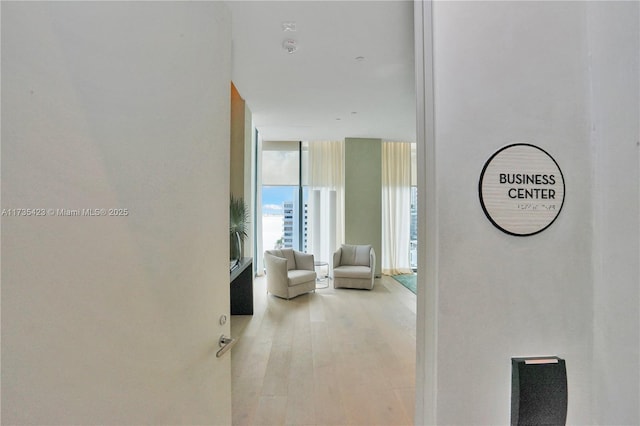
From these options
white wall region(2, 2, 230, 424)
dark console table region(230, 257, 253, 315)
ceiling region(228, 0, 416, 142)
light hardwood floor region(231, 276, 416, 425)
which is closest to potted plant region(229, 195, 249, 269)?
dark console table region(230, 257, 253, 315)

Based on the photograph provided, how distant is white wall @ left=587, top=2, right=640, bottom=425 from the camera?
902 mm

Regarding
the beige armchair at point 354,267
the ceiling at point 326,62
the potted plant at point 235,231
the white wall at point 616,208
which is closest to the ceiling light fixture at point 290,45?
the ceiling at point 326,62

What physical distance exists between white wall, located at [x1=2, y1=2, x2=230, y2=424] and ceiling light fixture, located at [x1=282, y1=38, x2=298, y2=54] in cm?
156

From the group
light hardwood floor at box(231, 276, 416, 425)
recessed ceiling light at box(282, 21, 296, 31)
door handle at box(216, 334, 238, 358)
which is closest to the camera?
door handle at box(216, 334, 238, 358)

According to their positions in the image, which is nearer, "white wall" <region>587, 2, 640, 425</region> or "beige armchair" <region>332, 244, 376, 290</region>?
"white wall" <region>587, 2, 640, 425</region>

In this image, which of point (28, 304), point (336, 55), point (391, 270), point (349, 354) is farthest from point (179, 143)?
point (391, 270)

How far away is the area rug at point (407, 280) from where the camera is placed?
18.5ft

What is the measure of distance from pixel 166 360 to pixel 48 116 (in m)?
0.80

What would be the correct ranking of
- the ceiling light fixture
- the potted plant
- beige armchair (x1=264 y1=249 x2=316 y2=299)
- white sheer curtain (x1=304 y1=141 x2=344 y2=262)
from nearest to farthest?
1. the ceiling light fixture
2. the potted plant
3. beige armchair (x1=264 y1=249 x2=316 y2=299)
4. white sheer curtain (x1=304 y1=141 x2=344 y2=262)

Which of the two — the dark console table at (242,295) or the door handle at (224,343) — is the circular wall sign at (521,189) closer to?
the door handle at (224,343)

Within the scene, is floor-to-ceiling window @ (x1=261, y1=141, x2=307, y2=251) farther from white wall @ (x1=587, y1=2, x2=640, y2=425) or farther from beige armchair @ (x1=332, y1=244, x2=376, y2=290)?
white wall @ (x1=587, y1=2, x2=640, y2=425)

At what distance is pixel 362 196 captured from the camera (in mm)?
6441

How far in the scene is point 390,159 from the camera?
694cm

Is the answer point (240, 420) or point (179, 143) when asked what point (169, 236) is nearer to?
point (179, 143)
